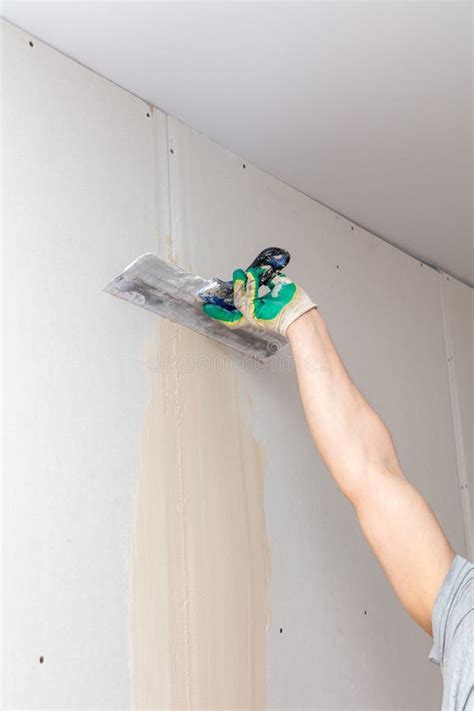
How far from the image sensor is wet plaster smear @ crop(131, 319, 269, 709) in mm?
1846

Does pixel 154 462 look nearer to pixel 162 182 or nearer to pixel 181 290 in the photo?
pixel 181 290

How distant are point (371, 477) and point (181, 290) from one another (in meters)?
0.58

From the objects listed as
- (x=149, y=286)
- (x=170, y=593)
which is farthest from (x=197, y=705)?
(x=149, y=286)

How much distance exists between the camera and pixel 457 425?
3.14 meters

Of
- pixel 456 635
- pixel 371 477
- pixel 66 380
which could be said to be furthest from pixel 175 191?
pixel 456 635

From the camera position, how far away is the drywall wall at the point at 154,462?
171 cm

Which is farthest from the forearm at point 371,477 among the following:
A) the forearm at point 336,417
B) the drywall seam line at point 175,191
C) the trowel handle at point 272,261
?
the drywall seam line at point 175,191

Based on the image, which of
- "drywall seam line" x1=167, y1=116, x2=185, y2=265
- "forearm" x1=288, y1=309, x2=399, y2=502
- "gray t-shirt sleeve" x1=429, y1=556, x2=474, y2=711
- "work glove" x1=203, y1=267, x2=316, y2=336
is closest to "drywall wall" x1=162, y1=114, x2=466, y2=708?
"drywall seam line" x1=167, y1=116, x2=185, y2=265

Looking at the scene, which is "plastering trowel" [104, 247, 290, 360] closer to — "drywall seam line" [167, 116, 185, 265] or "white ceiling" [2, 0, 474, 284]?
"drywall seam line" [167, 116, 185, 265]

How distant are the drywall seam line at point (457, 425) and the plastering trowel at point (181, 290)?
47.6 inches

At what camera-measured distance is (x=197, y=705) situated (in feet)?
6.15

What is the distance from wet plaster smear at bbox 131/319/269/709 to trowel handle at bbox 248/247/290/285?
0.89 feet

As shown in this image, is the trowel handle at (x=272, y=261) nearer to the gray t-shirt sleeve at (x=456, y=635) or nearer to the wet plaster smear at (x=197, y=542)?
the wet plaster smear at (x=197, y=542)

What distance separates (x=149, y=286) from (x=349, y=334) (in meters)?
0.91
